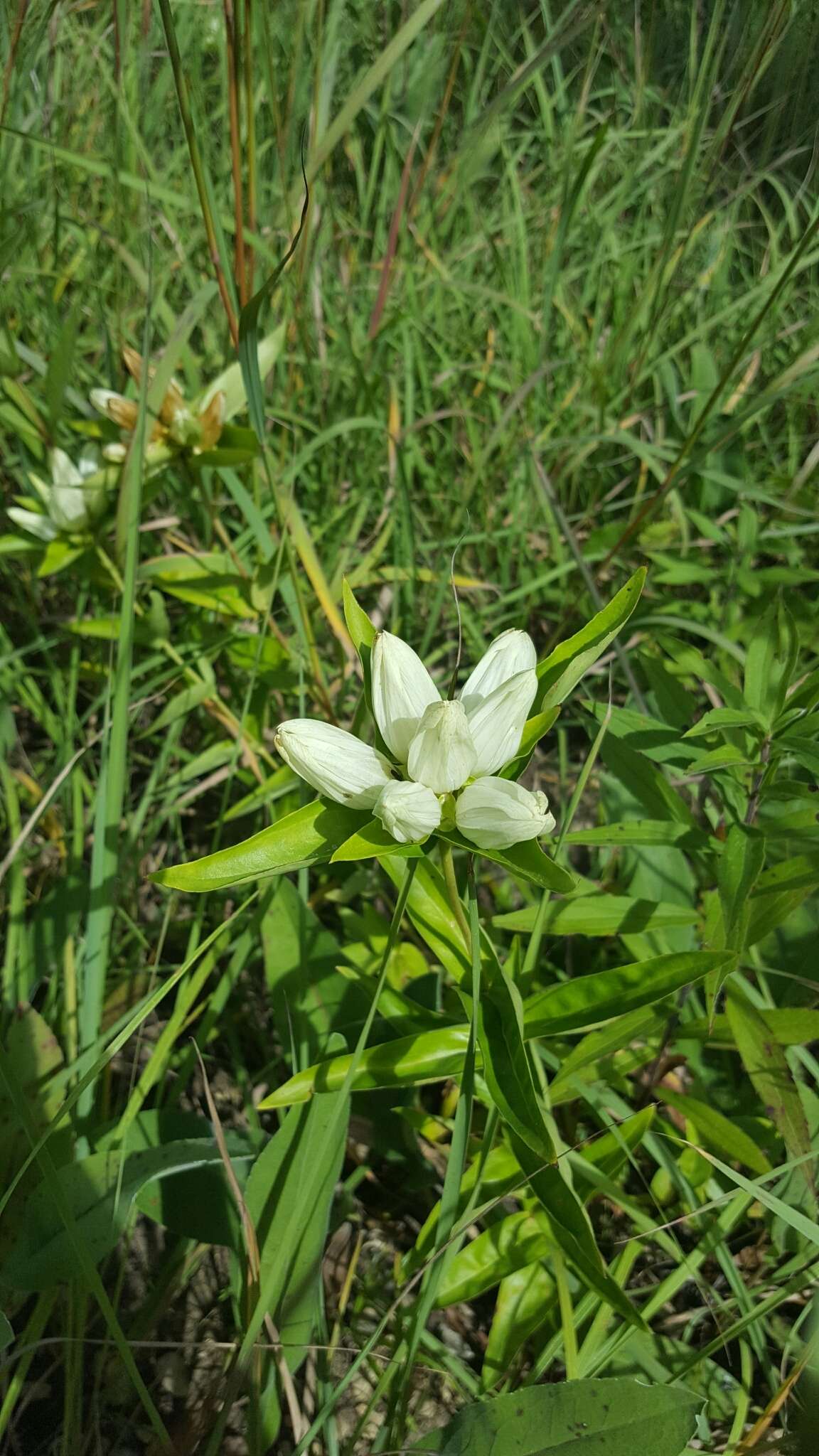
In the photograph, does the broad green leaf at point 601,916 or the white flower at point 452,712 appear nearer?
the white flower at point 452,712

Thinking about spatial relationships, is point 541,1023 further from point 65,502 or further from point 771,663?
point 65,502

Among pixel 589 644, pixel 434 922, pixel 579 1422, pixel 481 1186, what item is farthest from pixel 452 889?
pixel 579 1422

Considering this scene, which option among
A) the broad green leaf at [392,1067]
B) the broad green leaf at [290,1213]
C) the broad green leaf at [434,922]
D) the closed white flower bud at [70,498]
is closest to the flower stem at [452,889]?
the broad green leaf at [434,922]

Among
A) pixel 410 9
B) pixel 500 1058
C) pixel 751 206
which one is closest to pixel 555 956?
pixel 500 1058

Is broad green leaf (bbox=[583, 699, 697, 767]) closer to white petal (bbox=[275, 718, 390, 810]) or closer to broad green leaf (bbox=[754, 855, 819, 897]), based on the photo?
broad green leaf (bbox=[754, 855, 819, 897])

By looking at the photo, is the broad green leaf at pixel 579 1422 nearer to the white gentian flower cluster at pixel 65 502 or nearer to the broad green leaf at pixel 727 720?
the broad green leaf at pixel 727 720

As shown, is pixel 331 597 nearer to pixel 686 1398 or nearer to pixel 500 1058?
pixel 500 1058

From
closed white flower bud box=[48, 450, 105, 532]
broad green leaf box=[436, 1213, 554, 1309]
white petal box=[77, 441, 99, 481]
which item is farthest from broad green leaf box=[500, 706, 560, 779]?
white petal box=[77, 441, 99, 481]
